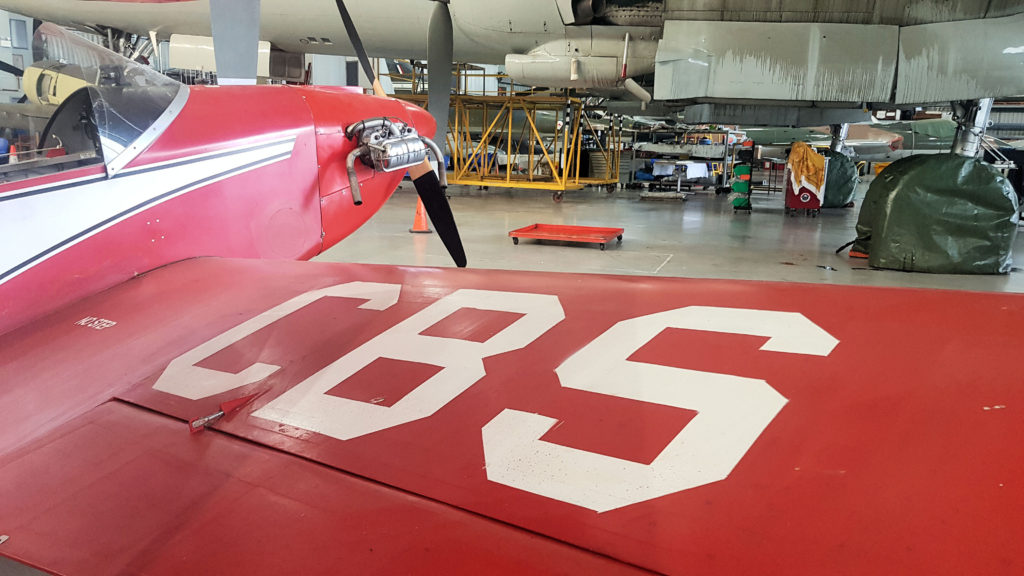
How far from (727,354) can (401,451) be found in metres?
0.72

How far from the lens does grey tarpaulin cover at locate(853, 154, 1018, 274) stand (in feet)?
22.0

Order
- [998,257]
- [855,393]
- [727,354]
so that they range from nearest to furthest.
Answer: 1. [855,393]
2. [727,354]
3. [998,257]

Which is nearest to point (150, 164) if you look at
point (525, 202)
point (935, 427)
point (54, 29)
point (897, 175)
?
point (54, 29)

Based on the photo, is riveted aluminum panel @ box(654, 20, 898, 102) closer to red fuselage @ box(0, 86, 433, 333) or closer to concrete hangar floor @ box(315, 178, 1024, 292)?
concrete hangar floor @ box(315, 178, 1024, 292)

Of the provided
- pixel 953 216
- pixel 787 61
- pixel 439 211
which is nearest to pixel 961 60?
pixel 953 216

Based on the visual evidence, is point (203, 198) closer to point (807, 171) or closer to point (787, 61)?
point (787, 61)

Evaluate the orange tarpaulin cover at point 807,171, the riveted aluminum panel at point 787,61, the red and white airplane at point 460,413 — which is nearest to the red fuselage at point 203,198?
the red and white airplane at point 460,413

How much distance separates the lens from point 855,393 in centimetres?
111

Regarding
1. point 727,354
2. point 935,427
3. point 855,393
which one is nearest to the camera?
point 935,427

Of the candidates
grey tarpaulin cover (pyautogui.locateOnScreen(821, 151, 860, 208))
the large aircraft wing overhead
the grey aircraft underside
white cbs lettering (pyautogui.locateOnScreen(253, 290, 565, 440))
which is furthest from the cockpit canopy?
grey tarpaulin cover (pyautogui.locateOnScreen(821, 151, 860, 208))

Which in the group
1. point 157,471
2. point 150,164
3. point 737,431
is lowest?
point 157,471

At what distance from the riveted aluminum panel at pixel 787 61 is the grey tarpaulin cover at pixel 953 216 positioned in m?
1.11

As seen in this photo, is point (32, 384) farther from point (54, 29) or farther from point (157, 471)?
point (54, 29)

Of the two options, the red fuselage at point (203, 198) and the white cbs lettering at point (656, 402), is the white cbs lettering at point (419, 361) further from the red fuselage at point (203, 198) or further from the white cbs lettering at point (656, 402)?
the red fuselage at point (203, 198)
